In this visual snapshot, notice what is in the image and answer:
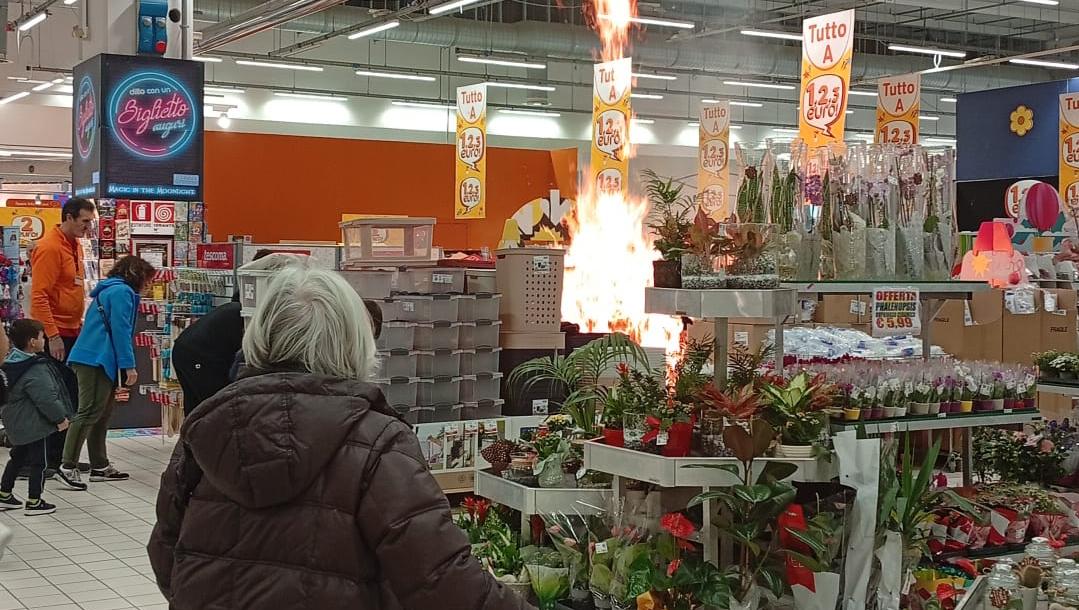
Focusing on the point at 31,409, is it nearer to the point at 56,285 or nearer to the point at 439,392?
the point at 56,285

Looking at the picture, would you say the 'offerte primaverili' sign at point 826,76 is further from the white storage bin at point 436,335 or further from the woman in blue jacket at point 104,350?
the woman in blue jacket at point 104,350

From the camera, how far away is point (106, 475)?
7.90m

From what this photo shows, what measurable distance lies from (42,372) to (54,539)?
3.13 feet

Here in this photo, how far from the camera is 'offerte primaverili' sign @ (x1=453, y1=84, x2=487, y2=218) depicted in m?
15.0

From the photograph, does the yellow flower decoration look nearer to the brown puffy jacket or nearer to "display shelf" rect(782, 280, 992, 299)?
"display shelf" rect(782, 280, 992, 299)

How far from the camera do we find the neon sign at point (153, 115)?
28.0ft

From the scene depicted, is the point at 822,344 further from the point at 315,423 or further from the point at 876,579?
the point at 315,423

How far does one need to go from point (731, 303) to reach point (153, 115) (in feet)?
20.2

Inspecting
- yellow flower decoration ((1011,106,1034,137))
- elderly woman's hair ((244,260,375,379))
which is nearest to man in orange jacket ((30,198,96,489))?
elderly woman's hair ((244,260,375,379))

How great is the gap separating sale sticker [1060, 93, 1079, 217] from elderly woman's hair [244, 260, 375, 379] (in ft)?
36.5

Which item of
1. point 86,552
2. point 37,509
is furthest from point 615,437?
point 37,509

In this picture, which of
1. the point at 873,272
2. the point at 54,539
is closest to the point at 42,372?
the point at 54,539

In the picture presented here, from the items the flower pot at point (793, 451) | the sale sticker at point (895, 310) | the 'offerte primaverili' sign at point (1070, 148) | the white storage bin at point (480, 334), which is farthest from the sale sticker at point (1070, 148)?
the flower pot at point (793, 451)

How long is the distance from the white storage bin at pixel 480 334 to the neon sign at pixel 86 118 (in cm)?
381
